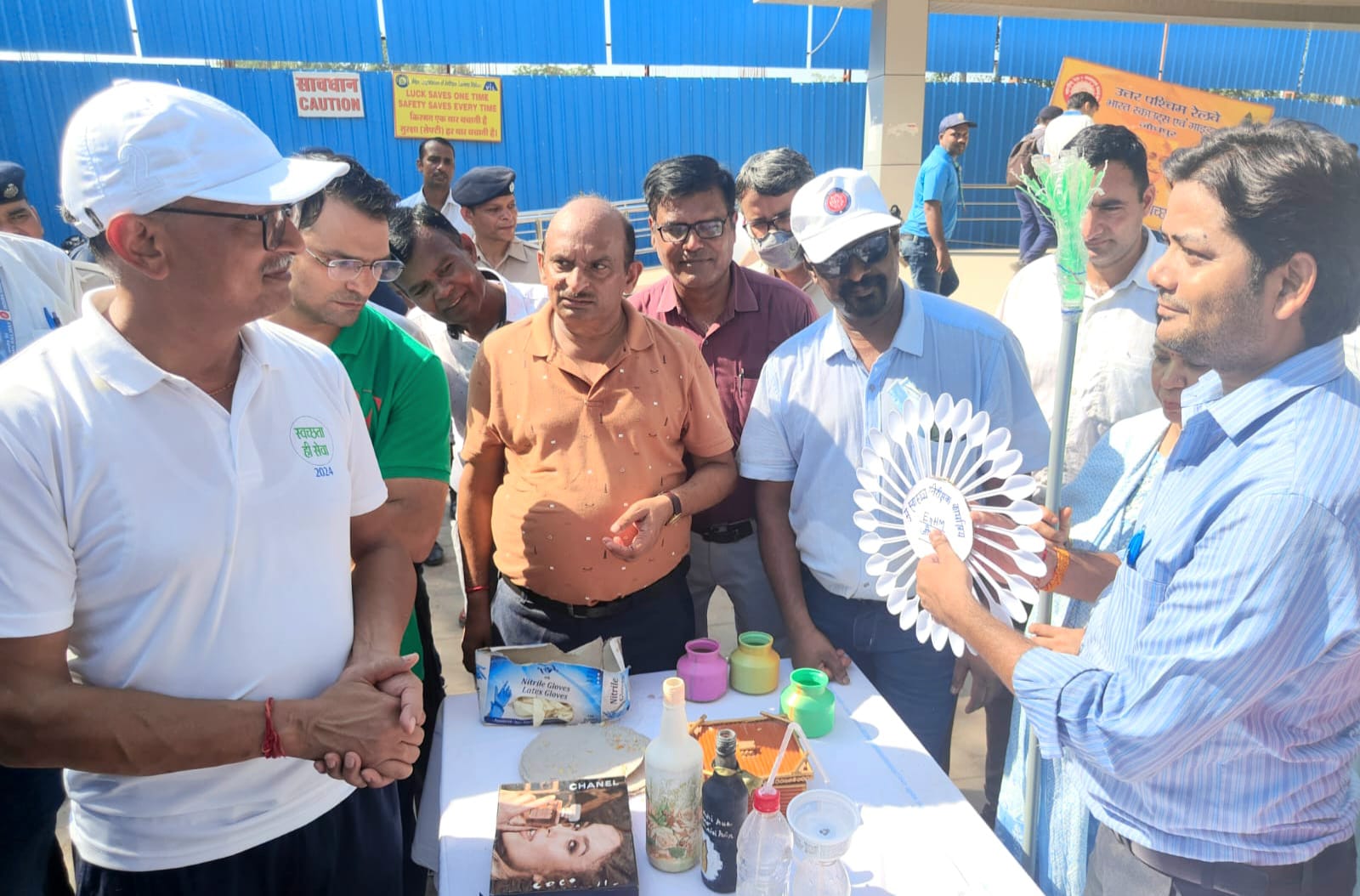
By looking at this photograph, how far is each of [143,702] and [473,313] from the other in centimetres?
186

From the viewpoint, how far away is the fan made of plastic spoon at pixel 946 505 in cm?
148

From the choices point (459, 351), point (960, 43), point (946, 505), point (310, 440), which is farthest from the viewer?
point (960, 43)

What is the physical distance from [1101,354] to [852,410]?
100 centimetres

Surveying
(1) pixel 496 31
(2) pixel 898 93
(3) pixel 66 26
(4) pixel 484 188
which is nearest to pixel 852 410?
(4) pixel 484 188

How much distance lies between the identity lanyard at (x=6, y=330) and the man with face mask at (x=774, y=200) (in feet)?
8.53

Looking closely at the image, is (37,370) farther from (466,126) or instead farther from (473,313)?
(466,126)

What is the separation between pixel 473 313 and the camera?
2.86 m

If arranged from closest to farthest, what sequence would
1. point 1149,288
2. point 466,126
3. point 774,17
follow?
point 1149,288 → point 466,126 → point 774,17

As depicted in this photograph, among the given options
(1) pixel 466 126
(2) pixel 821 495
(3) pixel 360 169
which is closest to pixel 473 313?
(3) pixel 360 169

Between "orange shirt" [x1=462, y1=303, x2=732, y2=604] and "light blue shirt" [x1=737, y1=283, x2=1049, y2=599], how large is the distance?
0.29 meters

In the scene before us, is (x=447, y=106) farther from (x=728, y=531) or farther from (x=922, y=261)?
(x=728, y=531)

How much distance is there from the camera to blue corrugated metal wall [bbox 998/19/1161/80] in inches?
552

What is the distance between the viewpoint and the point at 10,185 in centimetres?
379

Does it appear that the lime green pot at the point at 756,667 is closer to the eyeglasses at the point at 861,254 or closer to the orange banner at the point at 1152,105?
the eyeglasses at the point at 861,254
